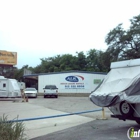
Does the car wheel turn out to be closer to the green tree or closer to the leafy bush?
the leafy bush

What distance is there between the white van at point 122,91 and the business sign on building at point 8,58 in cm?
3383

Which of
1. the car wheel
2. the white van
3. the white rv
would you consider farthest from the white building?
the car wheel

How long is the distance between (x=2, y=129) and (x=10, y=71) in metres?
64.7

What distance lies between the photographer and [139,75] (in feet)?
29.2

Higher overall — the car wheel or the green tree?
the green tree

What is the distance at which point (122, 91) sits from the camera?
8.75 meters

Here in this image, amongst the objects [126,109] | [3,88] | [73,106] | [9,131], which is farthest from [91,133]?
[3,88]

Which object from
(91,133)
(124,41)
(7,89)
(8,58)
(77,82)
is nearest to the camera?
(91,133)

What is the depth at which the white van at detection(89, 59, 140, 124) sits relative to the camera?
8.54 metres

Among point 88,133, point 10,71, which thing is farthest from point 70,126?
point 10,71

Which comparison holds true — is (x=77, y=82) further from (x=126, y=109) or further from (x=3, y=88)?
(x=126, y=109)

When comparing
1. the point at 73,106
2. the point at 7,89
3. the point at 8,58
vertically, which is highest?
the point at 8,58

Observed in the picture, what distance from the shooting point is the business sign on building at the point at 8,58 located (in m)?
42.0

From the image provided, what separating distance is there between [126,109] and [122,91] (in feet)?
2.52
